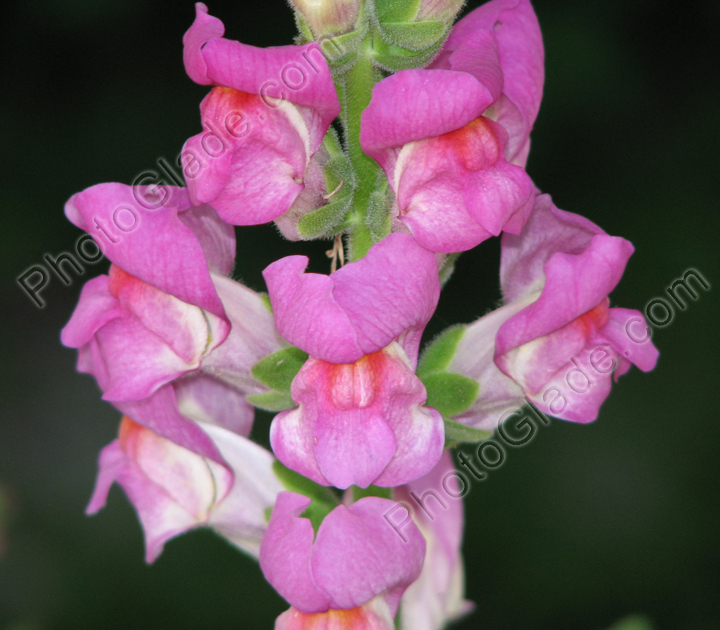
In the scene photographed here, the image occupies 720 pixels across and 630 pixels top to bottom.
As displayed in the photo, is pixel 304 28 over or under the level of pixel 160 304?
over

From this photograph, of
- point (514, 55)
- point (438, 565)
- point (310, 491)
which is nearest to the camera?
point (514, 55)

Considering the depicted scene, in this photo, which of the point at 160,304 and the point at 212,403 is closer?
the point at 160,304

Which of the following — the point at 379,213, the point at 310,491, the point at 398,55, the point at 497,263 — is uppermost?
the point at 398,55

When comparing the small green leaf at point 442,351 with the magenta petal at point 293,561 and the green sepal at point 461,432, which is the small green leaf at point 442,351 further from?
the magenta petal at point 293,561

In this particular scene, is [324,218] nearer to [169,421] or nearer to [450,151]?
[450,151]

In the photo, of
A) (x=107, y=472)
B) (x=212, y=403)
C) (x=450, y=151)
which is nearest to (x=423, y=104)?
(x=450, y=151)

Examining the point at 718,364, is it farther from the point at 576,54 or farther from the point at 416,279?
the point at 416,279

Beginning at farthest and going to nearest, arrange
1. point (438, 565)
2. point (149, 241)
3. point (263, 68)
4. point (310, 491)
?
point (438, 565) → point (310, 491) → point (149, 241) → point (263, 68)
